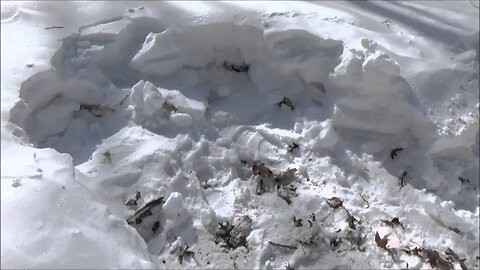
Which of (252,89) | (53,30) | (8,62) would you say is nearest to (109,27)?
(53,30)

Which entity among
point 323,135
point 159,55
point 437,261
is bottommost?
point 437,261

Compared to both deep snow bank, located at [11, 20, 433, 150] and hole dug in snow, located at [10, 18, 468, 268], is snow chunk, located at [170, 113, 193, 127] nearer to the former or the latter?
hole dug in snow, located at [10, 18, 468, 268]

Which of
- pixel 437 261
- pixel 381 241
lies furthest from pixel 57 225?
pixel 437 261

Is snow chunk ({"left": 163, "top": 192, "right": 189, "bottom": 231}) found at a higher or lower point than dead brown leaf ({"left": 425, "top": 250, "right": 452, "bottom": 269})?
higher

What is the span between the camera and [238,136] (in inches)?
107

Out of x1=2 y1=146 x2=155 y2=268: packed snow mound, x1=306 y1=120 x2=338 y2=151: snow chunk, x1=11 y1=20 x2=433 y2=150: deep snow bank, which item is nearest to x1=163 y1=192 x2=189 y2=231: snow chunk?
x1=2 y1=146 x2=155 y2=268: packed snow mound

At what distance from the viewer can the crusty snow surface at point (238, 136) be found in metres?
2.22

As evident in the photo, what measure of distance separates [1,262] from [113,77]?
45.4 inches

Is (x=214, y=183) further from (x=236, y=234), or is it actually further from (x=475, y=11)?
(x=475, y=11)

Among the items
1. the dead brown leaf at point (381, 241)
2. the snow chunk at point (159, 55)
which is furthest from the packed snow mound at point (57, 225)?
the dead brown leaf at point (381, 241)

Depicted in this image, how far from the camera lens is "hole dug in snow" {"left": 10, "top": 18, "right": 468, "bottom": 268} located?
7.72 ft

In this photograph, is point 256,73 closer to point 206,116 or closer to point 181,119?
point 206,116

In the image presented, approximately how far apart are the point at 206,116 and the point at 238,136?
7.3 inches

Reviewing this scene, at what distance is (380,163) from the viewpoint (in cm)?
270
